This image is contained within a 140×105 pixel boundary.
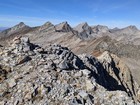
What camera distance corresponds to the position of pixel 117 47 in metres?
109

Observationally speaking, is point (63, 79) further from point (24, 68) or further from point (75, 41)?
point (75, 41)

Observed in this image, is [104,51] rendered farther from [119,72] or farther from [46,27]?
[46,27]

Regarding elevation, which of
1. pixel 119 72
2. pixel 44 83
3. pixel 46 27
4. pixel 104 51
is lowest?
pixel 119 72

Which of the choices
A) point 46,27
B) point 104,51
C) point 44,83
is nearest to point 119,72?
point 104,51

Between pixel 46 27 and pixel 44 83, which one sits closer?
pixel 44 83

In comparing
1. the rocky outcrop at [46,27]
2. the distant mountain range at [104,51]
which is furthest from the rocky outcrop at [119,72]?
the rocky outcrop at [46,27]

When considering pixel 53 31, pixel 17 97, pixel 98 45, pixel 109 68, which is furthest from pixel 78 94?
pixel 53 31

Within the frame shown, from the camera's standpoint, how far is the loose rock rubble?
25.9m

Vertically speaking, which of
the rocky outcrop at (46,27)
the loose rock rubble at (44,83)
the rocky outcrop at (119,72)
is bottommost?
the rocky outcrop at (119,72)

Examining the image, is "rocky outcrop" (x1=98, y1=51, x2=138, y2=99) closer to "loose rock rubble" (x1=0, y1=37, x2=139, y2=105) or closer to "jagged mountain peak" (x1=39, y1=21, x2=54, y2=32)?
"loose rock rubble" (x1=0, y1=37, x2=139, y2=105)

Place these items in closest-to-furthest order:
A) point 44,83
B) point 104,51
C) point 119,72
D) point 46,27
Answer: point 44,83 < point 119,72 < point 104,51 < point 46,27

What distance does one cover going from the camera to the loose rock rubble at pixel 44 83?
84.9 ft

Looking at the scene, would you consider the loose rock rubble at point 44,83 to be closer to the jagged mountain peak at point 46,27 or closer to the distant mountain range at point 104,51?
the distant mountain range at point 104,51

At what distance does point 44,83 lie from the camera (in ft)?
90.5
